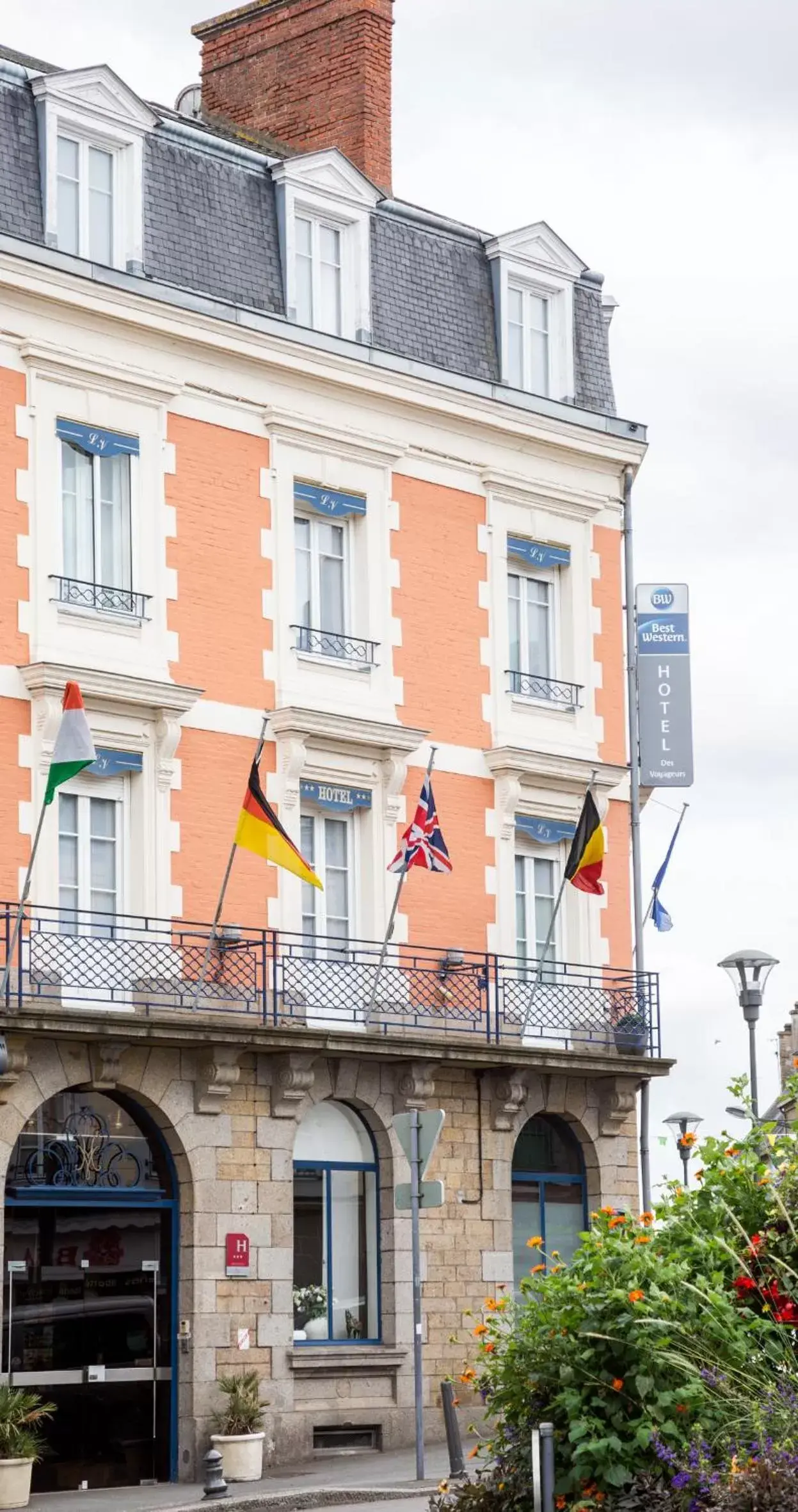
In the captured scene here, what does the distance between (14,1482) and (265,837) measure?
625cm

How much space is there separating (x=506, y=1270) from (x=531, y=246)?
11.9 metres

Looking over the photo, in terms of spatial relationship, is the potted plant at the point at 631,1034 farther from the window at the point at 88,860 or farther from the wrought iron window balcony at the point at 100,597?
the wrought iron window balcony at the point at 100,597

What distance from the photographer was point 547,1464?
12.6 meters

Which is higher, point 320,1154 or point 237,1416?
point 320,1154

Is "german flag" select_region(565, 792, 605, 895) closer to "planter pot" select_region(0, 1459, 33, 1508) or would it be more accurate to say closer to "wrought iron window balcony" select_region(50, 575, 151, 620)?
"wrought iron window balcony" select_region(50, 575, 151, 620)

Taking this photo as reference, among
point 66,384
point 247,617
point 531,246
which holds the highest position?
point 531,246

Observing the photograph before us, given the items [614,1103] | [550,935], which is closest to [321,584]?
[550,935]

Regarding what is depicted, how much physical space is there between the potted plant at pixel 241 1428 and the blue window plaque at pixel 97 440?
9090 millimetres

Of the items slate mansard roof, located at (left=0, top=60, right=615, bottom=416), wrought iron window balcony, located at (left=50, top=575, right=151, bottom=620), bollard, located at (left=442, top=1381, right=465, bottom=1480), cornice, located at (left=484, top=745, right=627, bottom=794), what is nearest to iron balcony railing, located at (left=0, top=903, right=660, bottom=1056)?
cornice, located at (left=484, top=745, right=627, bottom=794)

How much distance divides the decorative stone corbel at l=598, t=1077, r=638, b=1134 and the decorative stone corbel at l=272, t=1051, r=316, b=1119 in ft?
14.7

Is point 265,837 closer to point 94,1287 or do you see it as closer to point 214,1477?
point 94,1287

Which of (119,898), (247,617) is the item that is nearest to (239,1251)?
(119,898)

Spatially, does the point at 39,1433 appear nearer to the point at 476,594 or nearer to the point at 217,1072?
the point at 217,1072

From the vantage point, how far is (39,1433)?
23.4 m
